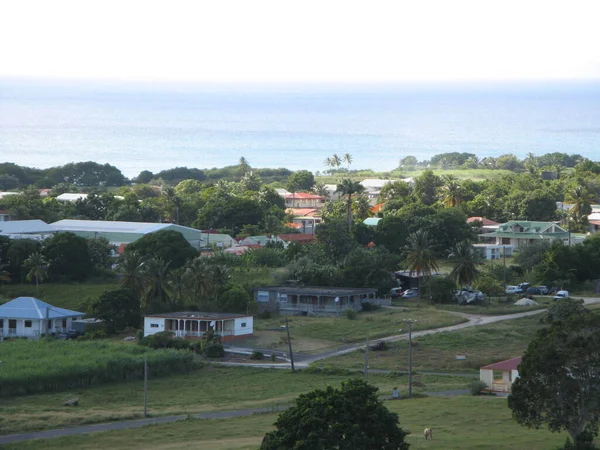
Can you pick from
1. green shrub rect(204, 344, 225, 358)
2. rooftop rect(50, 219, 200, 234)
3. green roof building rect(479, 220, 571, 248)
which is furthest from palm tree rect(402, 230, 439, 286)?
rooftop rect(50, 219, 200, 234)

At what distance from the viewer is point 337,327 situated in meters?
64.7

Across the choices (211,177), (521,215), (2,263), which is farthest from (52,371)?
(211,177)

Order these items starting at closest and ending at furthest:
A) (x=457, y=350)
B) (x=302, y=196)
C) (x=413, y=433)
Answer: (x=413, y=433) → (x=457, y=350) → (x=302, y=196)

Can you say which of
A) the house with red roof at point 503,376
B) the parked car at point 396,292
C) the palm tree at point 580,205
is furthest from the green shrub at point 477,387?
the palm tree at point 580,205

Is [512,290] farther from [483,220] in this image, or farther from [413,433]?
[413,433]

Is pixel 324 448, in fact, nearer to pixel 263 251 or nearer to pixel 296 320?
pixel 296 320

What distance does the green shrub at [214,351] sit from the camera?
192ft

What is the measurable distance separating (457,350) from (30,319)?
23.7 metres

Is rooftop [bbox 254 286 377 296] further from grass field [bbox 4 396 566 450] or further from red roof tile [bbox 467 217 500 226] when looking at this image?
red roof tile [bbox 467 217 500 226]

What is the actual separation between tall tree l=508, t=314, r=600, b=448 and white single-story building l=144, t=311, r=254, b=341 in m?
31.0

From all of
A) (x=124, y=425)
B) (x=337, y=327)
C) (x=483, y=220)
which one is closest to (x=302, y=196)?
(x=483, y=220)

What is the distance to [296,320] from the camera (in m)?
67.4

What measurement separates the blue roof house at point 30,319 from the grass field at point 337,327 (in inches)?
423

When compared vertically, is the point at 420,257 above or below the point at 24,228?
below
